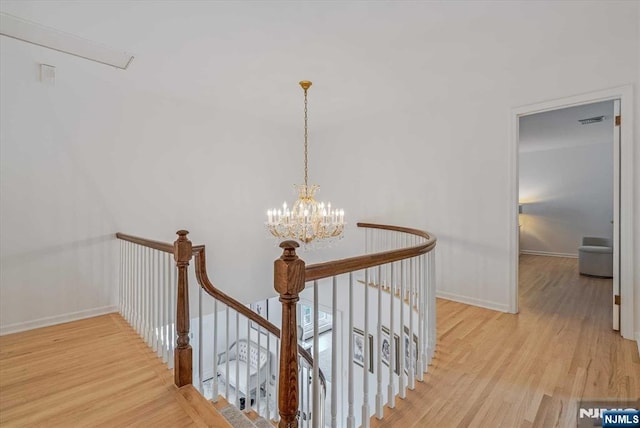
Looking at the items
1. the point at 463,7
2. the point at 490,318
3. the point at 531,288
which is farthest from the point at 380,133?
the point at 531,288

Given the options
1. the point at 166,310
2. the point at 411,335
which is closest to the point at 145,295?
the point at 166,310

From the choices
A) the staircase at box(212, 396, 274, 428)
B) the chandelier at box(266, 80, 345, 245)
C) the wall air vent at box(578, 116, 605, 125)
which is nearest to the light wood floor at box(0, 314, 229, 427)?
the staircase at box(212, 396, 274, 428)

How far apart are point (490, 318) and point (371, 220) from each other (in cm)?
219

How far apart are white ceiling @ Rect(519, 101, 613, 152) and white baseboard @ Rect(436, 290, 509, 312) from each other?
278 cm

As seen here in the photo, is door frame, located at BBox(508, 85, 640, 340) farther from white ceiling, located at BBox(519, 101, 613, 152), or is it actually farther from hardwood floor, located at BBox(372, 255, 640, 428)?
white ceiling, located at BBox(519, 101, 613, 152)

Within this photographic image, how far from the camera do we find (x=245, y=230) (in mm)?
5121

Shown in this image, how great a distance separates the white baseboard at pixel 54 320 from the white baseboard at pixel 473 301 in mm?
4248

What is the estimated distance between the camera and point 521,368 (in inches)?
93.2

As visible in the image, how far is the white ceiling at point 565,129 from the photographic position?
4594mm

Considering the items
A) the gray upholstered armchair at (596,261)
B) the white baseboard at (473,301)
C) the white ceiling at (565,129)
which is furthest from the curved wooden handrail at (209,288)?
the gray upholstered armchair at (596,261)

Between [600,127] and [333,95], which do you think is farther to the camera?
[600,127]

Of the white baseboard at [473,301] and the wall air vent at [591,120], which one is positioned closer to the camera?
the white baseboard at [473,301]

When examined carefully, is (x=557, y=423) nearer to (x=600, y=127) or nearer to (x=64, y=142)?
(x=64, y=142)

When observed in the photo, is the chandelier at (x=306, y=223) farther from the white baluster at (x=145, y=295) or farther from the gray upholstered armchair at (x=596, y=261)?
the gray upholstered armchair at (x=596, y=261)
